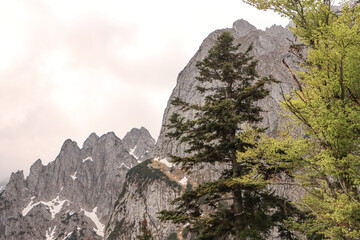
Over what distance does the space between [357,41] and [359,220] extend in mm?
5190

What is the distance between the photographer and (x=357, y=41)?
6.53 metres

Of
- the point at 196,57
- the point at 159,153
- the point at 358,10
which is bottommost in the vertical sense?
the point at 358,10

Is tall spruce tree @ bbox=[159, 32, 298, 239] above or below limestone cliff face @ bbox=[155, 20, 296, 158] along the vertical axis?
below

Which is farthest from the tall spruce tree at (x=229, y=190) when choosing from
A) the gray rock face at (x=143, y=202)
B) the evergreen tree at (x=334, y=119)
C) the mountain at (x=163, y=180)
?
the gray rock face at (x=143, y=202)

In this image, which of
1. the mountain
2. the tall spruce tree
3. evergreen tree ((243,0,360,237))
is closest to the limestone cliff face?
the mountain

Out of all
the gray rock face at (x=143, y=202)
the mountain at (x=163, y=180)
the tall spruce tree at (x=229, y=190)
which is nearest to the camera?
the tall spruce tree at (x=229, y=190)

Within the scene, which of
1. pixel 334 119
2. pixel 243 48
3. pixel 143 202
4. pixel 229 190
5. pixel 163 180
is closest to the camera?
pixel 334 119

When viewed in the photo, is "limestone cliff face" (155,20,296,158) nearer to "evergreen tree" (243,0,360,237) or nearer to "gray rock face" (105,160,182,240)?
"gray rock face" (105,160,182,240)

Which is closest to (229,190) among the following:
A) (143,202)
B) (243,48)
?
(143,202)

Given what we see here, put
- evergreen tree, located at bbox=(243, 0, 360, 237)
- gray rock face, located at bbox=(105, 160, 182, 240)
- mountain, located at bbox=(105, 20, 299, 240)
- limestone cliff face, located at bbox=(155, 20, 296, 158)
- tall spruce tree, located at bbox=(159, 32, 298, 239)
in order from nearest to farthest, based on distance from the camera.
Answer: evergreen tree, located at bbox=(243, 0, 360, 237) < tall spruce tree, located at bbox=(159, 32, 298, 239) < mountain, located at bbox=(105, 20, 299, 240) < gray rock face, located at bbox=(105, 160, 182, 240) < limestone cliff face, located at bbox=(155, 20, 296, 158)

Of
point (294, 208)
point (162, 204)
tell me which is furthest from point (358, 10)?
point (162, 204)

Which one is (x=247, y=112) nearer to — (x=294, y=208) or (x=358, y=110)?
(x=294, y=208)

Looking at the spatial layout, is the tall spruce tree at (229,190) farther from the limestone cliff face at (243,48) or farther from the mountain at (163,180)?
the limestone cliff face at (243,48)

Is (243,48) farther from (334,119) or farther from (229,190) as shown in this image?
(334,119)
